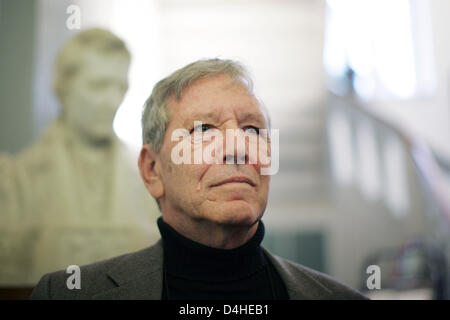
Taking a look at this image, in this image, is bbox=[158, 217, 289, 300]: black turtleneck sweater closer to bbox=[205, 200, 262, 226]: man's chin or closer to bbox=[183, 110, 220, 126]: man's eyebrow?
bbox=[205, 200, 262, 226]: man's chin

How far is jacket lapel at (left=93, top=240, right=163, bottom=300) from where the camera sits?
903 mm

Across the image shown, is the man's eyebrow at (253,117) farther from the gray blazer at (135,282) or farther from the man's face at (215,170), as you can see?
the gray blazer at (135,282)

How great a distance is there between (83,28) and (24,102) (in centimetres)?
49

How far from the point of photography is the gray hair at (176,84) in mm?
1016

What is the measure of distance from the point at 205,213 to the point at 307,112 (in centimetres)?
200

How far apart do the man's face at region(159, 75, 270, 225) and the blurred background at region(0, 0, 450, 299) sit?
1088mm

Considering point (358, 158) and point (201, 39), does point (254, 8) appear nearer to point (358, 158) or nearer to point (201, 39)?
point (201, 39)

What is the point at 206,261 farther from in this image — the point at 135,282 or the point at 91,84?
the point at 91,84

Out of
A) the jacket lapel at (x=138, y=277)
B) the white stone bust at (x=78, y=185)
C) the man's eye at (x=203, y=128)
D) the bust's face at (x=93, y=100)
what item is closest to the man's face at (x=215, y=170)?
the man's eye at (x=203, y=128)

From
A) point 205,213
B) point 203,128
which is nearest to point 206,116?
point 203,128

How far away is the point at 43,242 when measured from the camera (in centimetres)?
187

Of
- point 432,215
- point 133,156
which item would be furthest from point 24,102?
point 432,215

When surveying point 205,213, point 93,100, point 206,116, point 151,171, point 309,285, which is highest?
point 93,100

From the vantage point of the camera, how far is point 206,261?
0.96 meters
